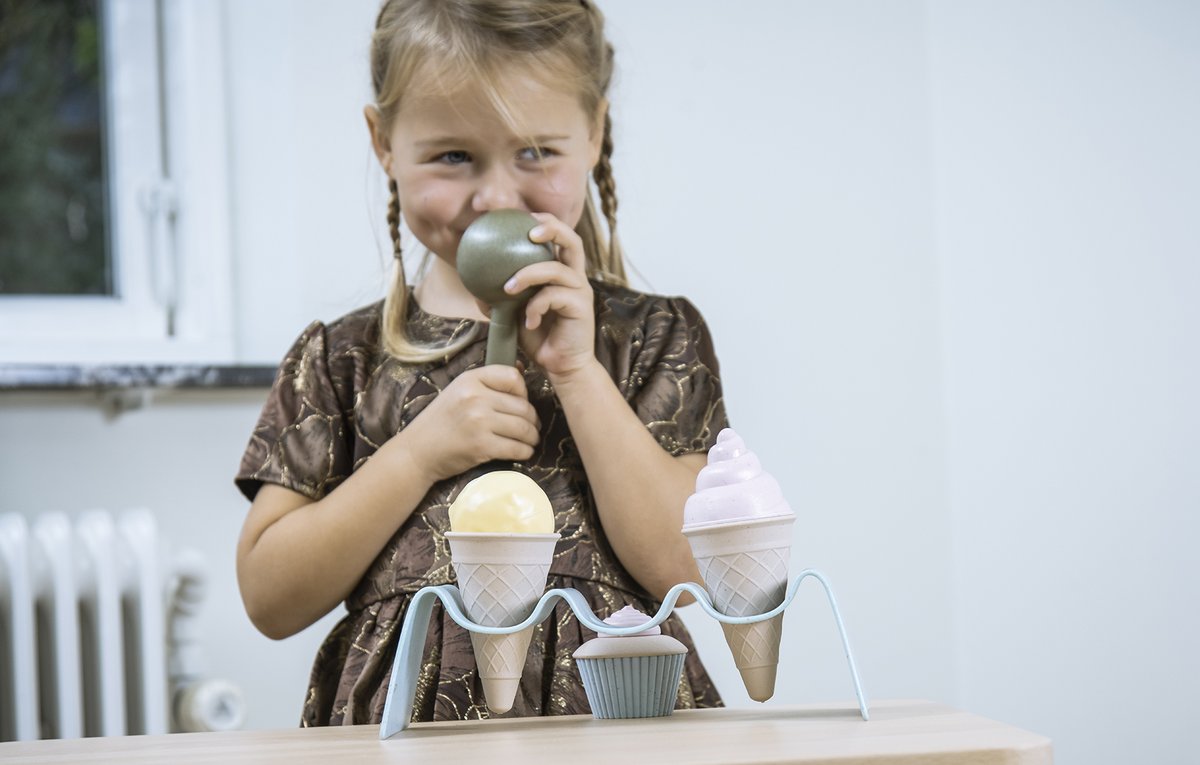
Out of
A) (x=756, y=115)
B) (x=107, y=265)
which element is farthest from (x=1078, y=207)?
(x=107, y=265)

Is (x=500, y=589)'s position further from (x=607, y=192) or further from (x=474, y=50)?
(x=607, y=192)

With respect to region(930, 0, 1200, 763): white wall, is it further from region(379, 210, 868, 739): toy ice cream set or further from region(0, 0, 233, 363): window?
region(379, 210, 868, 739): toy ice cream set

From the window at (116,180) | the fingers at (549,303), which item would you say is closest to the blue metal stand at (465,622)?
the fingers at (549,303)

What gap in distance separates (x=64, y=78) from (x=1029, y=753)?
1462mm

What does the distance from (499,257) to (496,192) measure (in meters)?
0.13

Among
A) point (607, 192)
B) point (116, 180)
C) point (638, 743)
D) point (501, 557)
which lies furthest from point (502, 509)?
point (116, 180)

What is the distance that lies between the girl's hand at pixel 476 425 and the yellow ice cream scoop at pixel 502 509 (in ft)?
0.83

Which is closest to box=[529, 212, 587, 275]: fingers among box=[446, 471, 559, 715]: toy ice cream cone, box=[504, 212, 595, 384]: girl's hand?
box=[504, 212, 595, 384]: girl's hand

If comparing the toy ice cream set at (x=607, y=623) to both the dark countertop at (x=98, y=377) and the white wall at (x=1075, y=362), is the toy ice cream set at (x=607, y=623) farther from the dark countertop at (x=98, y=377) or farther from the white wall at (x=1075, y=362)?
the white wall at (x=1075, y=362)

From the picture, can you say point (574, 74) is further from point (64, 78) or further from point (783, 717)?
point (64, 78)

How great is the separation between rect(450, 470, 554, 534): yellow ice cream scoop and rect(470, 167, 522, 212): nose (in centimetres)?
34

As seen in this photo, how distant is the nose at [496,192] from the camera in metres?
0.84

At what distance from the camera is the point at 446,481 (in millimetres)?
881

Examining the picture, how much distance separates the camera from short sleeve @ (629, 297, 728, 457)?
0.90 meters
